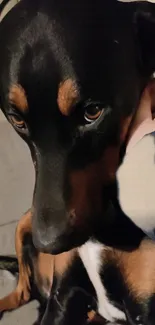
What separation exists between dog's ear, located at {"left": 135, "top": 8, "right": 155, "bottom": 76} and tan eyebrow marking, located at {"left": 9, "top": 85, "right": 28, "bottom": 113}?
0.64 ft

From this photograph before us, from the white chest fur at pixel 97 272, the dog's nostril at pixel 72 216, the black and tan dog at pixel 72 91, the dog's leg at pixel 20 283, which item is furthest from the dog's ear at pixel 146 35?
the dog's leg at pixel 20 283

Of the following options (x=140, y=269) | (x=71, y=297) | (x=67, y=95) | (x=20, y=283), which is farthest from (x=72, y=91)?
(x=20, y=283)

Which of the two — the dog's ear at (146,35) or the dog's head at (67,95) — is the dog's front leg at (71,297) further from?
the dog's ear at (146,35)

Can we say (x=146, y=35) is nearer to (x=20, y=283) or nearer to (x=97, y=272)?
(x=97, y=272)

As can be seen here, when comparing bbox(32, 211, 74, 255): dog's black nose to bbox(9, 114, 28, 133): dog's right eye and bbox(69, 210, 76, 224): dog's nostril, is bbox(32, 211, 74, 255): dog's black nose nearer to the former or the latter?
bbox(69, 210, 76, 224): dog's nostril

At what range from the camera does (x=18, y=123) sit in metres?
1.08

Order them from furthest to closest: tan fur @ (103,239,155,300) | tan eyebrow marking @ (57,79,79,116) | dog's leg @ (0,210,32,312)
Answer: dog's leg @ (0,210,32,312)
tan fur @ (103,239,155,300)
tan eyebrow marking @ (57,79,79,116)

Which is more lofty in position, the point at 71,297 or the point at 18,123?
the point at 18,123

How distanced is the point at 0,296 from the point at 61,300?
11.0 inches

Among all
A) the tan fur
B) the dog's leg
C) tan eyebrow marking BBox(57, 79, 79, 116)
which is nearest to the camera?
tan eyebrow marking BBox(57, 79, 79, 116)

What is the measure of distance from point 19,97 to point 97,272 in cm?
39

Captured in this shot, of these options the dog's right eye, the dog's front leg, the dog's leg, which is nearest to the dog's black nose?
the dog's right eye

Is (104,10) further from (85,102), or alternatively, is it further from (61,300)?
(61,300)

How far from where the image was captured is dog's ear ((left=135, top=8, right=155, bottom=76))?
108cm
